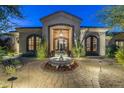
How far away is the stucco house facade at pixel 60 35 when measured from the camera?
332cm

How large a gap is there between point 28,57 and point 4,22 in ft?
2.56

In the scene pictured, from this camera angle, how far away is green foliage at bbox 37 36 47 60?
331 cm

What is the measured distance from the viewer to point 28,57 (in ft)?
11.1

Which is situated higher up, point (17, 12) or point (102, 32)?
point (17, 12)

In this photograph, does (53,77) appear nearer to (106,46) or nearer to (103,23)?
(106,46)

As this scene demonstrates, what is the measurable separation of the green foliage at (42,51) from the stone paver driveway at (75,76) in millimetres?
130

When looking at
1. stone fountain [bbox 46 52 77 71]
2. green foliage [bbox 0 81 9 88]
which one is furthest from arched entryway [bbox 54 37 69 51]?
green foliage [bbox 0 81 9 88]

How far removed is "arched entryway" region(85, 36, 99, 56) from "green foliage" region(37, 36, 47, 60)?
77cm

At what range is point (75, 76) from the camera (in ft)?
10.4

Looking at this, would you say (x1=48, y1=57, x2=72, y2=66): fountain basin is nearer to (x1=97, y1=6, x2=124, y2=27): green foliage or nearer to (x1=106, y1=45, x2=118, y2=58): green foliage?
(x1=106, y1=45, x2=118, y2=58): green foliage

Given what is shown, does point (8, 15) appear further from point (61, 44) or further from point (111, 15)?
point (111, 15)

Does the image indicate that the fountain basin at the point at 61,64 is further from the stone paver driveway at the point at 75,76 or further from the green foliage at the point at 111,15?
the green foliage at the point at 111,15

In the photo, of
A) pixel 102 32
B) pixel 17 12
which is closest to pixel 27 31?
pixel 17 12

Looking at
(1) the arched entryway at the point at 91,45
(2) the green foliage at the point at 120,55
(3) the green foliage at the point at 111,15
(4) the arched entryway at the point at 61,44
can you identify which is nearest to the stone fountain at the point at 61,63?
(4) the arched entryway at the point at 61,44
